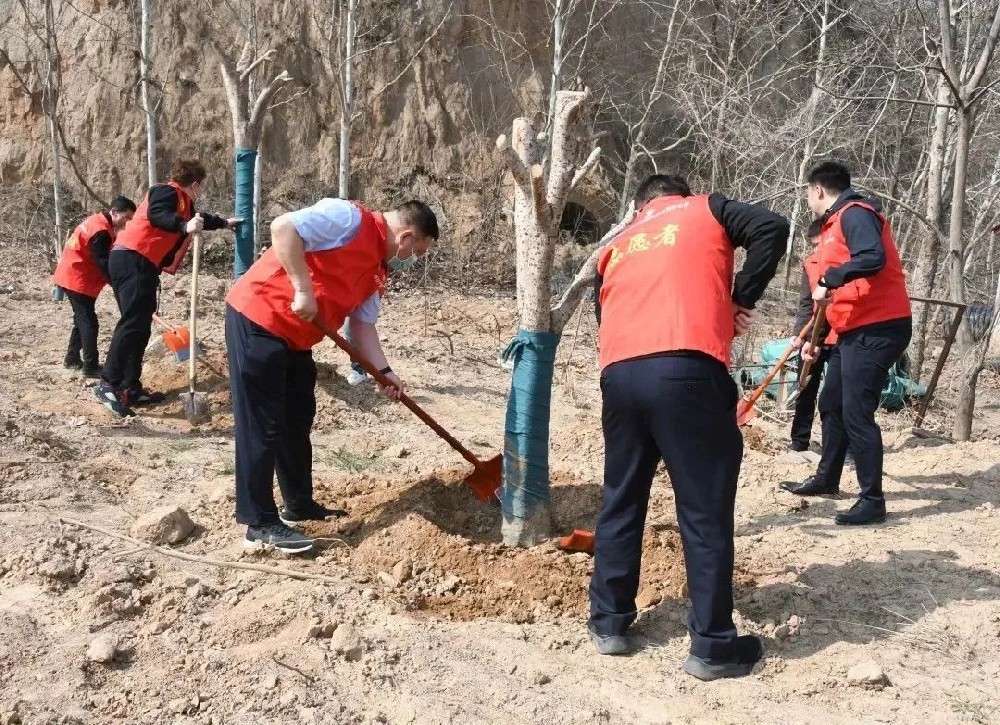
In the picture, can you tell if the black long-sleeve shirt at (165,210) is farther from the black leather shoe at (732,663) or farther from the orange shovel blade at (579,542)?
the black leather shoe at (732,663)

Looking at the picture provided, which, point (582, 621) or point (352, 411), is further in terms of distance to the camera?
point (352, 411)

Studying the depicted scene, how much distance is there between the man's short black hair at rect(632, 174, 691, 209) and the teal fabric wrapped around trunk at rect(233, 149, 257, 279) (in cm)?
433

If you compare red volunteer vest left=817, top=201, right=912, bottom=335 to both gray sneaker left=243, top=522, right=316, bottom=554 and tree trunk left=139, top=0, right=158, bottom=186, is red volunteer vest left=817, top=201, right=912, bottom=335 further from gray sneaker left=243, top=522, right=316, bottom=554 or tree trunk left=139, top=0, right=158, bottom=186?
tree trunk left=139, top=0, right=158, bottom=186

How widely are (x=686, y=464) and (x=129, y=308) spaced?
466 cm

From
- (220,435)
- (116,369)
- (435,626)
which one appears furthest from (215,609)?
(116,369)

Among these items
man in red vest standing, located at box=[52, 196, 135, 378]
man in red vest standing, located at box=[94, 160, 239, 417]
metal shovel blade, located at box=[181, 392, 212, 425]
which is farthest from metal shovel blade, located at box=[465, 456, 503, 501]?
man in red vest standing, located at box=[52, 196, 135, 378]

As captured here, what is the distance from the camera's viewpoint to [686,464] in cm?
294

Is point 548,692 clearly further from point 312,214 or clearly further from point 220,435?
point 220,435

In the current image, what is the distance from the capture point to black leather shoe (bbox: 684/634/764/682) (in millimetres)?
3012

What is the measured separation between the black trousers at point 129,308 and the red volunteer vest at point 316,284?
2.92 meters

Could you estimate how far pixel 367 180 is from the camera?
14.3 metres

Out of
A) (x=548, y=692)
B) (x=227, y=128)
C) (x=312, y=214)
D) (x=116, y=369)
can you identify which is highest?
(x=227, y=128)

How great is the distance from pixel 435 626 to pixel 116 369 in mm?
3981

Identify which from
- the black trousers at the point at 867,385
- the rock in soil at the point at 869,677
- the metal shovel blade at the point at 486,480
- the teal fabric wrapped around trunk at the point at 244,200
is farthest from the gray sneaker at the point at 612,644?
the teal fabric wrapped around trunk at the point at 244,200
